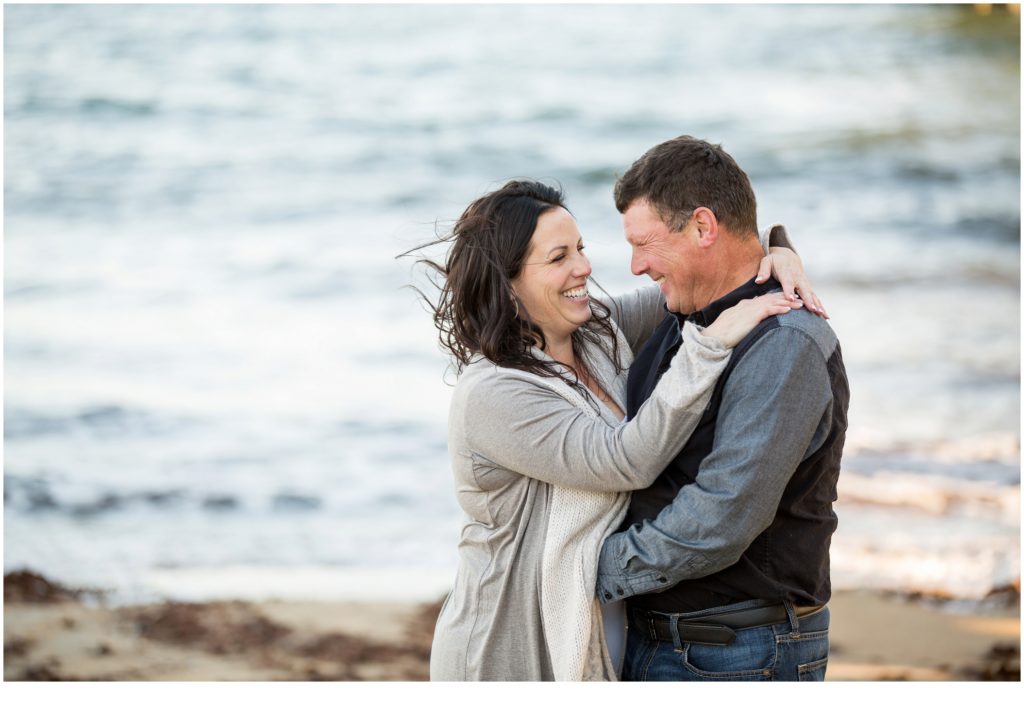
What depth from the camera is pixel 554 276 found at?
2.07m

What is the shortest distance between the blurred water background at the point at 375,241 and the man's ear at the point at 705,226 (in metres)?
3.79

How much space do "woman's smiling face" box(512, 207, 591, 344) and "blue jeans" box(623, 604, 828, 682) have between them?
618 mm

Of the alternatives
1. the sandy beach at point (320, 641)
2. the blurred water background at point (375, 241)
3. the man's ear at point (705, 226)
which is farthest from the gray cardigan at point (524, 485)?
the blurred water background at point (375, 241)

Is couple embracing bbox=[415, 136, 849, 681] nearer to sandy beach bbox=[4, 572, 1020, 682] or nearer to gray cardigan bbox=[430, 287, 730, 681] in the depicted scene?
gray cardigan bbox=[430, 287, 730, 681]

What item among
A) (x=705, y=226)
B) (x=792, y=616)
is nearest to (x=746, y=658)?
(x=792, y=616)

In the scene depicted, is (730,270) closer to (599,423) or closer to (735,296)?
(735,296)

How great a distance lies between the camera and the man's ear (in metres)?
1.95

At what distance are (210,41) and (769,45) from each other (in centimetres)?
576

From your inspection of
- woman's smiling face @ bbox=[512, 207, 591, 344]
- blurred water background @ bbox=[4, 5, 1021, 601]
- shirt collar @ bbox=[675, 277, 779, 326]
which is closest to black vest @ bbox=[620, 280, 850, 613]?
shirt collar @ bbox=[675, 277, 779, 326]

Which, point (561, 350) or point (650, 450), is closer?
point (650, 450)

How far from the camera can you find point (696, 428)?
1863 millimetres

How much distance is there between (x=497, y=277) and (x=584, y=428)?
35 centimetres
